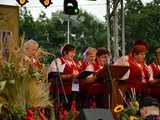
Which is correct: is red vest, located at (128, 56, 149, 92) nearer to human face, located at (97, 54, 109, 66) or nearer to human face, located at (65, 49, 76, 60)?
human face, located at (97, 54, 109, 66)

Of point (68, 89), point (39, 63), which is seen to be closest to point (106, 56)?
point (68, 89)

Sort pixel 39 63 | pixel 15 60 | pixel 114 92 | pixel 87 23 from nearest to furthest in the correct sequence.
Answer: pixel 15 60
pixel 39 63
pixel 114 92
pixel 87 23

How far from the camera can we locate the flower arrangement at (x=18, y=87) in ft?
16.0

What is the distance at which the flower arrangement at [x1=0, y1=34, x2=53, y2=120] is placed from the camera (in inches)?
192

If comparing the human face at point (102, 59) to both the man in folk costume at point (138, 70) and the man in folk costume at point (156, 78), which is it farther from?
the man in folk costume at point (156, 78)

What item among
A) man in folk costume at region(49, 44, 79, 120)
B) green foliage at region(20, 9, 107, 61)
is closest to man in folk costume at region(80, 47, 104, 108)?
man in folk costume at region(49, 44, 79, 120)

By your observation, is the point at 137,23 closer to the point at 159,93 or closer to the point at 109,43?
the point at 109,43

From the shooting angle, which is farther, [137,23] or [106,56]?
[137,23]

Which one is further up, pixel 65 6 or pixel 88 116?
pixel 65 6

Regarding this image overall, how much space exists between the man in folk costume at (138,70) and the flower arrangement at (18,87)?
10.6 feet

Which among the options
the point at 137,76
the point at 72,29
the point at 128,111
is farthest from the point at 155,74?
the point at 72,29

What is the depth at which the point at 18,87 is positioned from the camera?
494 centimetres

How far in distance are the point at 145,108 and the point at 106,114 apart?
1.88ft

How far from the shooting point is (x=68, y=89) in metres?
8.23
